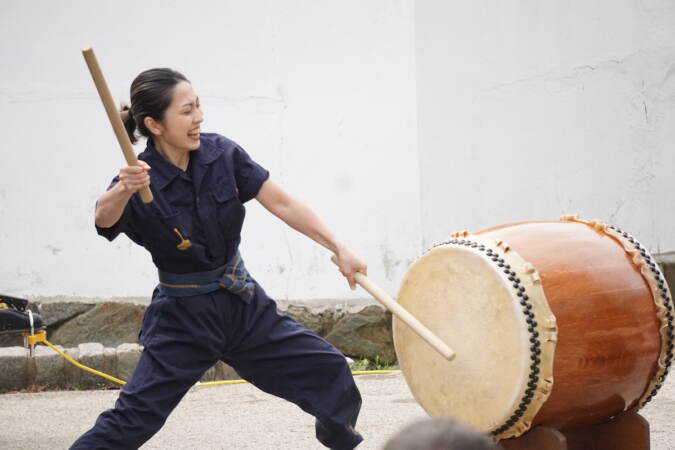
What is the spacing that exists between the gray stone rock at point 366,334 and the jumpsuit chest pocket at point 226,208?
7.97 feet

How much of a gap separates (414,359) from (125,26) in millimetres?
2802

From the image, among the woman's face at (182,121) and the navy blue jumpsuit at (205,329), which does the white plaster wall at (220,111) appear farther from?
the woman's face at (182,121)

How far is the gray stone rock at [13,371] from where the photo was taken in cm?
462

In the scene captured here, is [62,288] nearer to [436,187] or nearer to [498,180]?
[436,187]

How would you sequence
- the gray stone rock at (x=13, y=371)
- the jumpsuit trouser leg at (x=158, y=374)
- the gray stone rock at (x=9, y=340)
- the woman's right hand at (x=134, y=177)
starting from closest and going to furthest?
the woman's right hand at (x=134, y=177) < the jumpsuit trouser leg at (x=158, y=374) < the gray stone rock at (x=13, y=371) < the gray stone rock at (x=9, y=340)

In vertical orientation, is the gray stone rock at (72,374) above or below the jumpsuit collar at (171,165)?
below

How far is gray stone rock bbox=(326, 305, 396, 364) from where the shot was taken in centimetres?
502

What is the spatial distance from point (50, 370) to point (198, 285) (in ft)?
7.74

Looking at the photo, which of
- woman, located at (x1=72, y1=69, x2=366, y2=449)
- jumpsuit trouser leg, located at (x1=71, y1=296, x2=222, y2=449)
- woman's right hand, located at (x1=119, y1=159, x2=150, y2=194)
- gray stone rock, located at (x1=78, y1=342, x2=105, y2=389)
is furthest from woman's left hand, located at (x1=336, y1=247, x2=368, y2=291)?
gray stone rock, located at (x1=78, y1=342, x2=105, y2=389)

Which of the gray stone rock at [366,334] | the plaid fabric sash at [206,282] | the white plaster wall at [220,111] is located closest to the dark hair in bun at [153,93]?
the plaid fabric sash at [206,282]

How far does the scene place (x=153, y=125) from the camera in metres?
2.60

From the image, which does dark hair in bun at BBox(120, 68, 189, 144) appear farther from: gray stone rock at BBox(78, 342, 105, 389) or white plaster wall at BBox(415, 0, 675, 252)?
white plaster wall at BBox(415, 0, 675, 252)

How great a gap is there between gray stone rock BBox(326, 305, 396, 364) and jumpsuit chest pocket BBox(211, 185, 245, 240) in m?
2.43

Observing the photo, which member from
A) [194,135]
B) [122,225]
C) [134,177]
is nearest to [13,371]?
[122,225]
